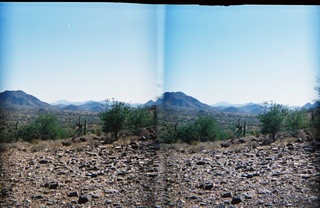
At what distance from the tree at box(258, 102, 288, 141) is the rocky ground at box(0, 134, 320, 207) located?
68 centimetres

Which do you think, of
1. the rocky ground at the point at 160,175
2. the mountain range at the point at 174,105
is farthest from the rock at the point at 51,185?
the mountain range at the point at 174,105

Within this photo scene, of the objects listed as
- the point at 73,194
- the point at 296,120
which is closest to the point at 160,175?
the point at 73,194

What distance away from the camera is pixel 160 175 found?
6.68m

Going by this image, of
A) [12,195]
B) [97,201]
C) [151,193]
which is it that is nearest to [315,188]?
[151,193]

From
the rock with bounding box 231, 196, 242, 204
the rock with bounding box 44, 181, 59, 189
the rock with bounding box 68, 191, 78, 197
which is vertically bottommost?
the rock with bounding box 68, 191, 78, 197

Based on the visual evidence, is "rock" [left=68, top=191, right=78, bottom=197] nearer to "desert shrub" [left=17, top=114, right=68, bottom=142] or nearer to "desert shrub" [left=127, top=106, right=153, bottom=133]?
"desert shrub" [left=127, top=106, right=153, bottom=133]

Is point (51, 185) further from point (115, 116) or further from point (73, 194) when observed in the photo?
point (115, 116)

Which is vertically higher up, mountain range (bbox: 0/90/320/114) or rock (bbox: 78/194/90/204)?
mountain range (bbox: 0/90/320/114)

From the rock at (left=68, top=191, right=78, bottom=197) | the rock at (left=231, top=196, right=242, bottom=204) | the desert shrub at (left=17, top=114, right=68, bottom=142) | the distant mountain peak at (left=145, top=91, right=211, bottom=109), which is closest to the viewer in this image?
the rock at (left=231, top=196, right=242, bottom=204)

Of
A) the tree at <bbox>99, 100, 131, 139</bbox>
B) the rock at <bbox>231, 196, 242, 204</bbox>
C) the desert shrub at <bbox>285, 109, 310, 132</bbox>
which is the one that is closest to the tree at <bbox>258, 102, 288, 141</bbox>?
the desert shrub at <bbox>285, 109, 310, 132</bbox>

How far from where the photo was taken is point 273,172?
6.37m

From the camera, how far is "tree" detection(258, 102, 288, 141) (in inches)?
359

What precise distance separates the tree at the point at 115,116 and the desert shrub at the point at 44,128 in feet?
4.05

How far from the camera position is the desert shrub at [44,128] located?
9.34 metres
